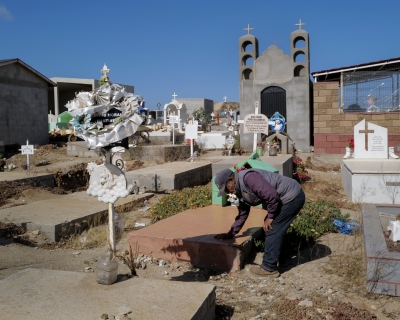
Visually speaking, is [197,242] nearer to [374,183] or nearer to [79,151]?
Result: [374,183]

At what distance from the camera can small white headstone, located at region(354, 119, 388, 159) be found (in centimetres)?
1073

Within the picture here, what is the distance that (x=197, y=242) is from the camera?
4727mm

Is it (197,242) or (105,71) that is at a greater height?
(105,71)

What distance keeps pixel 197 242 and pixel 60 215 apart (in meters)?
2.80

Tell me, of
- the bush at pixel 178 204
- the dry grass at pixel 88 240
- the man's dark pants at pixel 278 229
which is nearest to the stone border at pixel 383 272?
the man's dark pants at pixel 278 229

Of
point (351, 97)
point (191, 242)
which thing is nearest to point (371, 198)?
point (191, 242)

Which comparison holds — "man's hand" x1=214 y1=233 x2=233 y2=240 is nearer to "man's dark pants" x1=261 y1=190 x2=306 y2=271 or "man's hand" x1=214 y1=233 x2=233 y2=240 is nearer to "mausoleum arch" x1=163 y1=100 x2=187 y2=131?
"man's dark pants" x1=261 y1=190 x2=306 y2=271

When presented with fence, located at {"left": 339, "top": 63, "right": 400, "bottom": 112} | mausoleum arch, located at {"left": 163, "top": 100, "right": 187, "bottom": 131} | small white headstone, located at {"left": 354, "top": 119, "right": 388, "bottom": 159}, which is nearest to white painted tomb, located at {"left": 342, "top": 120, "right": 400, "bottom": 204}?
small white headstone, located at {"left": 354, "top": 119, "right": 388, "bottom": 159}

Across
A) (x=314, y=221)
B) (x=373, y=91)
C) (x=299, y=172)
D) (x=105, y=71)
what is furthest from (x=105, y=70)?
(x=373, y=91)

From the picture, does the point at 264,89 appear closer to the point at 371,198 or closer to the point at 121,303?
the point at 371,198

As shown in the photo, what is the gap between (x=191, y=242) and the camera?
4773 millimetres

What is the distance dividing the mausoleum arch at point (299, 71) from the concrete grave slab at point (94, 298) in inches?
684

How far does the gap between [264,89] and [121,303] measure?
17.8m

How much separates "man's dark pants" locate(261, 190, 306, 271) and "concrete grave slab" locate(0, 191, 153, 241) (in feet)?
10.0
